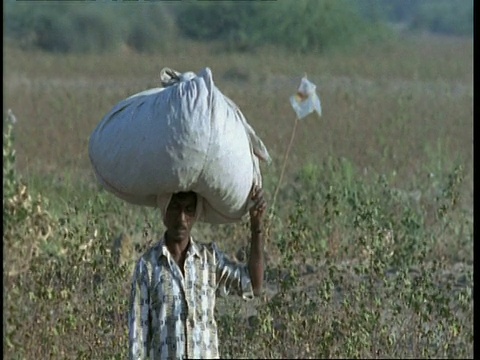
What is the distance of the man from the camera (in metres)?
4.32

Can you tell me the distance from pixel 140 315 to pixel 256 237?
0.42 meters

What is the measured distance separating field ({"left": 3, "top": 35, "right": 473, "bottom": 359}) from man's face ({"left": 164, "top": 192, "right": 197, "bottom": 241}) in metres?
1.29

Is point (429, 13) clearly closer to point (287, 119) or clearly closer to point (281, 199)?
point (287, 119)

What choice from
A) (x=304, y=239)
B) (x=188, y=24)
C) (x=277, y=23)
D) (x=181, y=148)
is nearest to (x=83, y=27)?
(x=188, y=24)

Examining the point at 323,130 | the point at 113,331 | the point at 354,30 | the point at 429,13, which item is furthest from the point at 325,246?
the point at 429,13

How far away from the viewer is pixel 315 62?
49.4 ft

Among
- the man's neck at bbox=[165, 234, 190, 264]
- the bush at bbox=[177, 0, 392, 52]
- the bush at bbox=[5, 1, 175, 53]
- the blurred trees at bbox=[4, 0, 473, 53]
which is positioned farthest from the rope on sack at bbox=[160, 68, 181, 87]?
the bush at bbox=[5, 1, 175, 53]

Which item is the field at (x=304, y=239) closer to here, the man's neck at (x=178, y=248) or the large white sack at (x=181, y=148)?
the man's neck at (x=178, y=248)

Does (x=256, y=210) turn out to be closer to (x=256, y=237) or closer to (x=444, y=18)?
(x=256, y=237)

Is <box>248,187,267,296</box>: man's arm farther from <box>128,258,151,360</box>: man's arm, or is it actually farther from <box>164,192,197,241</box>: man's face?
<box>128,258,151,360</box>: man's arm

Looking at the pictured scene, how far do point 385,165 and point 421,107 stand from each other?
2.81 metres

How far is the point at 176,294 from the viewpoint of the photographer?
4.34 metres

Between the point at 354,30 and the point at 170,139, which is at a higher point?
the point at 354,30

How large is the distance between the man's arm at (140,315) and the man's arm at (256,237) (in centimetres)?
32
